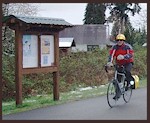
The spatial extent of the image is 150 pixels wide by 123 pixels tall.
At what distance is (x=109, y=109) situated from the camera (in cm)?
967

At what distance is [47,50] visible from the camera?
11531 millimetres

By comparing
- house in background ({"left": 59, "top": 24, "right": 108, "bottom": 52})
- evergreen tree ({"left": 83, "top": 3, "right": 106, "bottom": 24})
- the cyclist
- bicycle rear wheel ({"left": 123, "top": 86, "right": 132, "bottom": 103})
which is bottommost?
bicycle rear wheel ({"left": 123, "top": 86, "right": 132, "bottom": 103})

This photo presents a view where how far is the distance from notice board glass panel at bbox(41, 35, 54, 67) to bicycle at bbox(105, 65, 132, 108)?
2160 mm

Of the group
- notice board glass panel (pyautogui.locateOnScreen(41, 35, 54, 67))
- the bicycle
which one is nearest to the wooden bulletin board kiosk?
notice board glass panel (pyautogui.locateOnScreen(41, 35, 54, 67))

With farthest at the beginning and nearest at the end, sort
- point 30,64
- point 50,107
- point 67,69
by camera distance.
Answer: point 67,69 < point 30,64 < point 50,107

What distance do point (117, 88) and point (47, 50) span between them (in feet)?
8.11

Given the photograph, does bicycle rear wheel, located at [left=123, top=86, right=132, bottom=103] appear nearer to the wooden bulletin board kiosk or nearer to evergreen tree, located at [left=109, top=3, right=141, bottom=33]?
the wooden bulletin board kiosk

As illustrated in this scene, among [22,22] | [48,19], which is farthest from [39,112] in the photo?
[48,19]

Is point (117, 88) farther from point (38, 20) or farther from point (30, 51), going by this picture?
point (38, 20)

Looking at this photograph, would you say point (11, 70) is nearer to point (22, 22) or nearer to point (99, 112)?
point (22, 22)

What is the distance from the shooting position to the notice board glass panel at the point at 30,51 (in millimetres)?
10828

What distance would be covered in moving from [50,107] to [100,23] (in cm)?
6657

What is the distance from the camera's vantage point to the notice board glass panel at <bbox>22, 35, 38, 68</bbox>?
10.8 metres

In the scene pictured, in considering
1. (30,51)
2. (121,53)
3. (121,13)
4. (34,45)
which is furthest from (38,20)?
(121,13)
